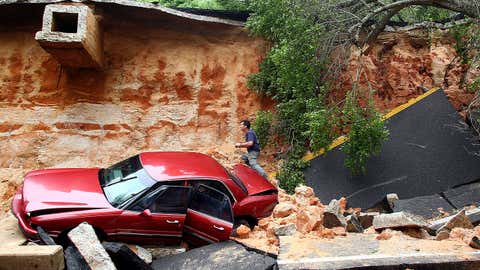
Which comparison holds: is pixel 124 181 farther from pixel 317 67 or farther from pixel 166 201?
pixel 317 67

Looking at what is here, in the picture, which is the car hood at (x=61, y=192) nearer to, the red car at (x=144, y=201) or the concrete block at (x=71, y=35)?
the red car at (x=144, y=201)

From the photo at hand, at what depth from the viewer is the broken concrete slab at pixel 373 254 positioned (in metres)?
4.37

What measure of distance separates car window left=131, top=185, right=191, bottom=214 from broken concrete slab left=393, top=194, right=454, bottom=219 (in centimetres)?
406

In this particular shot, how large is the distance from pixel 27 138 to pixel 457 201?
8.74m

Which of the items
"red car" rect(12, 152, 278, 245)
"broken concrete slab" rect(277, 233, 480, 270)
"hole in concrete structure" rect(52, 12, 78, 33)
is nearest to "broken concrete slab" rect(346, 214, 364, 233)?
"broken concrete slab" rect(277, 233, 480, 270)

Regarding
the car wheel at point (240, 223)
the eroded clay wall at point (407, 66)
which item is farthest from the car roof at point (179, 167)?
the eroded clay wall at point (407, 66)

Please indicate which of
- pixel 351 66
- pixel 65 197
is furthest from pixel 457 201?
pixel 65 197

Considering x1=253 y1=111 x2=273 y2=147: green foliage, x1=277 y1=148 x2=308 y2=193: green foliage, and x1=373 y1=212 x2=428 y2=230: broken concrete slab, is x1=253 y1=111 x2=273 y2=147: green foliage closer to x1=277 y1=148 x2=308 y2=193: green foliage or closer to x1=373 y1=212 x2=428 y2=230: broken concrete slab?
x1=277 y1=148 x2=308 y2=193: green foliage

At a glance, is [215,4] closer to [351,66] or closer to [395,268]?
[351,66]

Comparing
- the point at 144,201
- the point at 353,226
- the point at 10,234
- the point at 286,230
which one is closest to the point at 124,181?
the point at 144,201

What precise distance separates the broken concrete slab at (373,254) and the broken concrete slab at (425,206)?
7.95 ft

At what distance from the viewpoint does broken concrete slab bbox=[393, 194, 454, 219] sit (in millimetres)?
7566

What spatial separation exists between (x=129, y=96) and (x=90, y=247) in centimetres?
585

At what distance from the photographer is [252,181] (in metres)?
7.29
